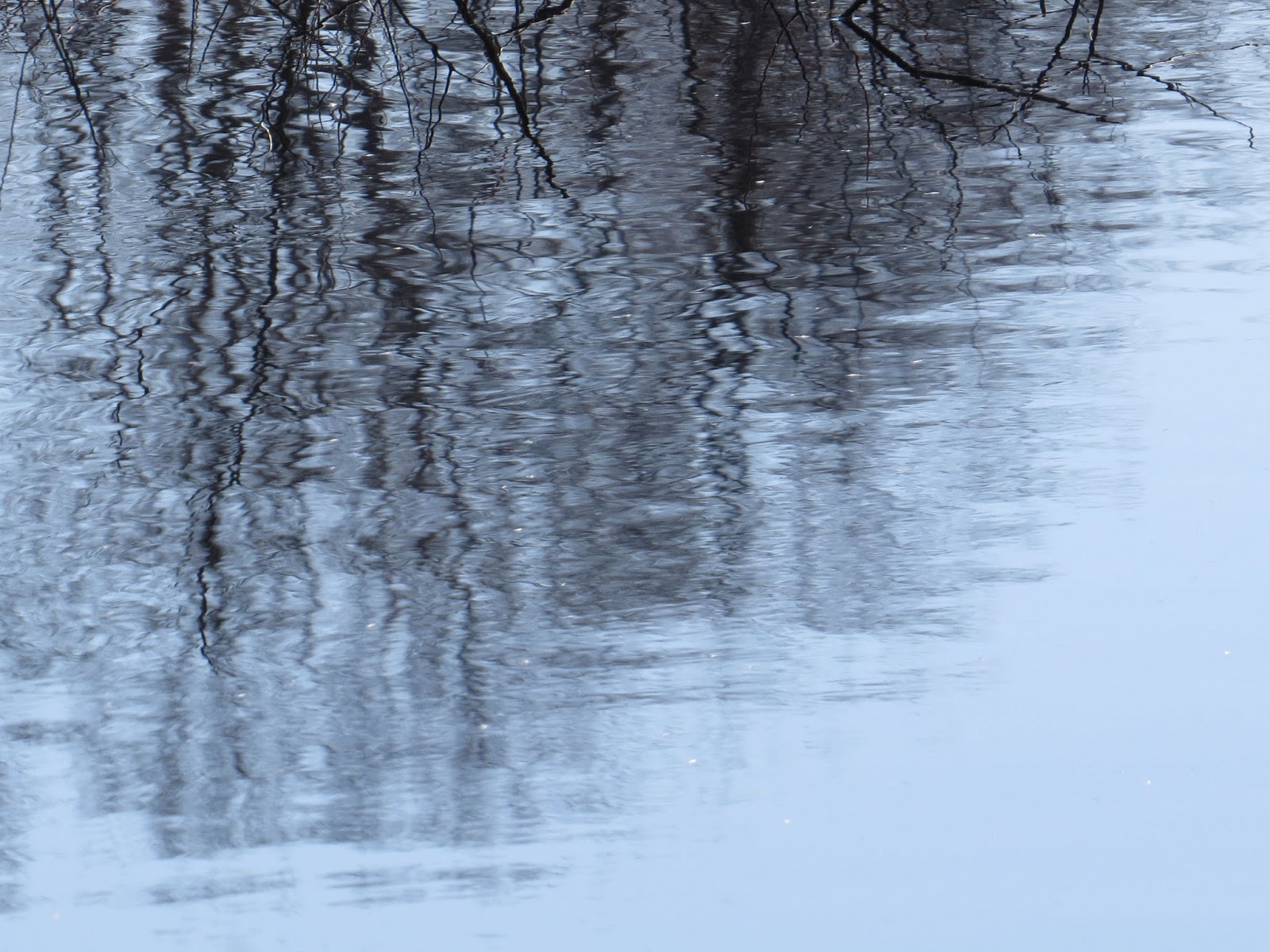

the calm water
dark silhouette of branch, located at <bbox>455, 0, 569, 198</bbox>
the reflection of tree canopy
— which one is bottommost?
the calm water

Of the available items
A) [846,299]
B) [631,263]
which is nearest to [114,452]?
[631,263]

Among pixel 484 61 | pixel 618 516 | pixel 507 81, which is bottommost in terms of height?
pixel 618 516

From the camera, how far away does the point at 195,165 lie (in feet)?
29.1

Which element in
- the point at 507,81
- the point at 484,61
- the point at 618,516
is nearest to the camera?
the point at 618,516

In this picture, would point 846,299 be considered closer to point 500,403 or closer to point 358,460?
point 500,403

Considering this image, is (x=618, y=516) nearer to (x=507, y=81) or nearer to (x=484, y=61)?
(x=507, y=81)

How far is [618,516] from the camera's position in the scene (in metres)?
5.32

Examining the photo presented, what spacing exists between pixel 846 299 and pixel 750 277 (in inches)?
18.5

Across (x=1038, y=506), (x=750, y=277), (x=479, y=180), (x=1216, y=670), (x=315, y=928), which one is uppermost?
(x=479, y=180)

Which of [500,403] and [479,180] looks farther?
[479,180]

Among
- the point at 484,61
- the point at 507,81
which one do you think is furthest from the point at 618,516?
the point at 484,61

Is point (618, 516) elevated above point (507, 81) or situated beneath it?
situated beneath

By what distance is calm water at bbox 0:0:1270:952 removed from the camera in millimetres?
3873

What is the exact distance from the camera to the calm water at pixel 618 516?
387 centimetres
